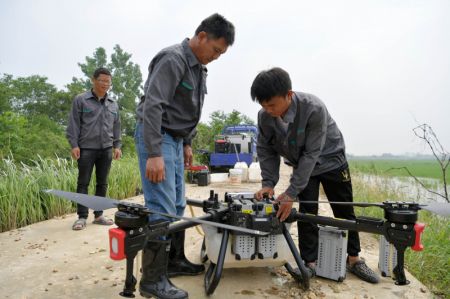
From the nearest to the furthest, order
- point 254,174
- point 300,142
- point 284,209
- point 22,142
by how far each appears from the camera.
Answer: point 284,209, point 300,142, point 254,174, point 22,142

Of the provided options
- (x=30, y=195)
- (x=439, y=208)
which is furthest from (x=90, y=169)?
(x=439, y=208)

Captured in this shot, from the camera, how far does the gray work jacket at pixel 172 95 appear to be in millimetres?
2066

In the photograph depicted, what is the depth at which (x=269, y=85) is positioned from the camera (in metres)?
2.22

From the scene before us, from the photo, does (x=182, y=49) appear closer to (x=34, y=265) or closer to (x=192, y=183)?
(x=34, y=265)

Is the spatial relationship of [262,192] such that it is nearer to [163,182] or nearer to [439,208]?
[163,182]

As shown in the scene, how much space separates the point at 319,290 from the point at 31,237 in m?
2.92

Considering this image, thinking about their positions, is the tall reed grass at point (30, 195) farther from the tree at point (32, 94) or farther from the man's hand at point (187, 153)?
the tree at point (32, 94)

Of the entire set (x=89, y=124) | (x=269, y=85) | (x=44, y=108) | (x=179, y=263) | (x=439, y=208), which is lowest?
(x=179, y=263)

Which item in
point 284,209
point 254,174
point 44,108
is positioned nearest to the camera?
point 284,209

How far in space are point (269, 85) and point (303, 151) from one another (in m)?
0.59

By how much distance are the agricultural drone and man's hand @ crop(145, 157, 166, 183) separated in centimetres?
29

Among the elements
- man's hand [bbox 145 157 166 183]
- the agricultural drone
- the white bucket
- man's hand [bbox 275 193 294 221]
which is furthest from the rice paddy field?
the white bucket

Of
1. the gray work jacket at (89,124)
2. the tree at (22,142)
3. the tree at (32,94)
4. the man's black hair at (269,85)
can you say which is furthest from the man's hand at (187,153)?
the tree at (32,94)

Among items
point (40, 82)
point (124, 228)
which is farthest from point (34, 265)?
point (40, 82)
